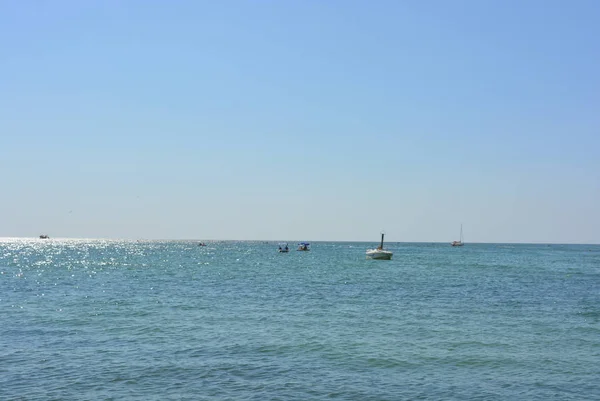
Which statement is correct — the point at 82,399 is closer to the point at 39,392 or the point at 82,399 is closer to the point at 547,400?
the point at 39,392

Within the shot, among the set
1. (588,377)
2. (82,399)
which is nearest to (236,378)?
(82,399)

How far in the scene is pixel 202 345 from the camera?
2589 cm

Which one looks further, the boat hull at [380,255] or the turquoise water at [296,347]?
the boat hull at [380,255]

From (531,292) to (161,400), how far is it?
4453 cm

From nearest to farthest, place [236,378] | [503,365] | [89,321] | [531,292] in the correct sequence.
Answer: [236,378]
[503,365]
[89,321]
[531,292]

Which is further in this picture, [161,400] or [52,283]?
[52,283]

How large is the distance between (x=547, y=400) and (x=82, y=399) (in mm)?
15815

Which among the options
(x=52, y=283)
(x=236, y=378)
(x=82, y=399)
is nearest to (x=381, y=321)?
(x=236, y=378)

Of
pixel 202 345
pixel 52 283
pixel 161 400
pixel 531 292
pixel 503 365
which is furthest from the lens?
pixel 52 283

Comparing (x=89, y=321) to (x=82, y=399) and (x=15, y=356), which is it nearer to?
(x=15, y=356)

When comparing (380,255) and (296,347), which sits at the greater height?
(380,255)

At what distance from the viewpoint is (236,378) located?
20266mm

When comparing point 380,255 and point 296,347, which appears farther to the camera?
point 380,255

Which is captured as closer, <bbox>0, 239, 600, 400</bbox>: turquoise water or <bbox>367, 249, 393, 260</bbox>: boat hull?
<bbox>0, 239, 600, 400</bbox>: turquoise water
